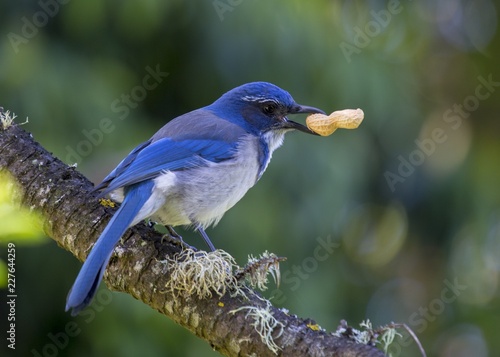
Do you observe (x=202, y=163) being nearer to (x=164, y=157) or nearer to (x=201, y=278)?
(x=164, y=157)

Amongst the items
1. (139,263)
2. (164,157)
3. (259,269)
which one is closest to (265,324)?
(259,269)

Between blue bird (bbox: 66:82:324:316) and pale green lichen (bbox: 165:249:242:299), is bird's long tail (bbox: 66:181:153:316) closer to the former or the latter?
blue bird (bbox: 66:82:324:316)

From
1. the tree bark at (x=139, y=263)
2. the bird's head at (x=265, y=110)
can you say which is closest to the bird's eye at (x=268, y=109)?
the bird's head at (x=265, y=110)

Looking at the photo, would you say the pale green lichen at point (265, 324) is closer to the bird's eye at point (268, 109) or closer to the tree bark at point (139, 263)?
the tree bark at point (139, 263)

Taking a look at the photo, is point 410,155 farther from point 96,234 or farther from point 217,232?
point 96,234

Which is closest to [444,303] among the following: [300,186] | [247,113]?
[300,186]

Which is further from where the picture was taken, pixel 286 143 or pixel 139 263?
pixel 286 143
